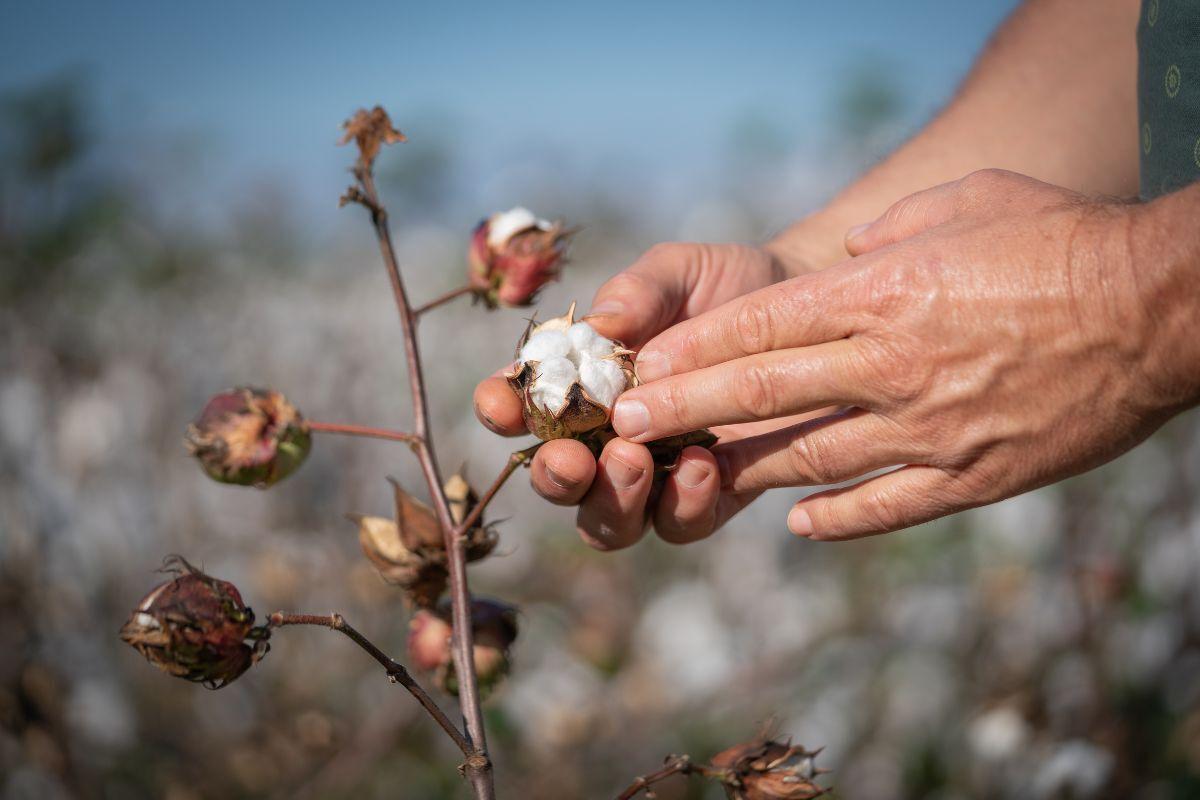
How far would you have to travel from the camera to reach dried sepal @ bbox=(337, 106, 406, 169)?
1.23m

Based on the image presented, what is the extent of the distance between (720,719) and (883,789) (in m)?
0.55

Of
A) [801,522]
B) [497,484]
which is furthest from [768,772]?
[497,484]

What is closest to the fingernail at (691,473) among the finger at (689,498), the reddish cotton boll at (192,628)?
the finger at (689,498)

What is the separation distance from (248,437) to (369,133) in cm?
45

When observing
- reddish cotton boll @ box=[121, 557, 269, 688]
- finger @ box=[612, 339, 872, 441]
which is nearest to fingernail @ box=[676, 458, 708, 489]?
finger @ box=[612, 339, 872, 441]

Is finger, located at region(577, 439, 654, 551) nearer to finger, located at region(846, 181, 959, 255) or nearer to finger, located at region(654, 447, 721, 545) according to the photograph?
finger, located at region(654, 447, 721, 545)

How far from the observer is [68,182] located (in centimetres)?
289

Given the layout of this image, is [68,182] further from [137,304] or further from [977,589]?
[977,589]

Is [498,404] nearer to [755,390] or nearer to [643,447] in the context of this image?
[643,447]

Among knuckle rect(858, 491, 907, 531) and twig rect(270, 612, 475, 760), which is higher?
knuckle rect(858, 491, 907, 531)

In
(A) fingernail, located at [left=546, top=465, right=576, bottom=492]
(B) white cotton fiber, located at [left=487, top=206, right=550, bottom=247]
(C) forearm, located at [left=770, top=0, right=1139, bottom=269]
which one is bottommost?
(A) fingernail, located at [left=546, top=465, right=576, bottom=492]

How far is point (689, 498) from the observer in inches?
49.8

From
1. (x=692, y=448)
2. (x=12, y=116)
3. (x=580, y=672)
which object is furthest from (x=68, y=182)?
(x=692, y=448)

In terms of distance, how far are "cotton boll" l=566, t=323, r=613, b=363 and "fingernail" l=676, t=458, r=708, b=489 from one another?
0.19m
